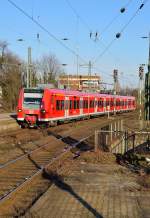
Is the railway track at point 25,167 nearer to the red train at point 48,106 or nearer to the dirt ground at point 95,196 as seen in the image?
the dirt ground at point 95,196

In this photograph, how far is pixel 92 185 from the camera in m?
10.8

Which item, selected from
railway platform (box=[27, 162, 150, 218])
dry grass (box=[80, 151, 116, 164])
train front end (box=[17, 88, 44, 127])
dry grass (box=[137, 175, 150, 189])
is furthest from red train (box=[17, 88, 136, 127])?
dry grass (box=[137, 175, 150, 189])

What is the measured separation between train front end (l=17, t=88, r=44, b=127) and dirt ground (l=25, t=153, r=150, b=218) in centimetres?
1609

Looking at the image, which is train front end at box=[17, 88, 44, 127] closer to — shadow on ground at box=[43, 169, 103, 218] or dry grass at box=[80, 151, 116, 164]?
dry grass at box=[80, 151, 116, 164]

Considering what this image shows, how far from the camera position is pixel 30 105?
96.4 feet

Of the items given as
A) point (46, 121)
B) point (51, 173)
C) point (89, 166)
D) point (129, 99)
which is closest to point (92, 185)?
point (51, 173)

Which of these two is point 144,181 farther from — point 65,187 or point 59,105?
point 59,105

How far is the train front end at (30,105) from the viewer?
29.1m

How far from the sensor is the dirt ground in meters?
8.13

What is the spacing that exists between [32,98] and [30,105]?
1.65 ft

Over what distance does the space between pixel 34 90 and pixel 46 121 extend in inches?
89.8

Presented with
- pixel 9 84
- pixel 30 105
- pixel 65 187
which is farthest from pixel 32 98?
pixel 9 84

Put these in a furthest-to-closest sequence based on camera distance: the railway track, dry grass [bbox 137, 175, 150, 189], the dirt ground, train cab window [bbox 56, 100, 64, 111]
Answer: train cab window [bbox 56, 100, 64, 111] < the railway track < dry grass [bbox 137, 175, 150, 189] < the dirt ground

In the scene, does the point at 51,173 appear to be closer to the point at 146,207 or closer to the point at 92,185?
the point at 92,185
